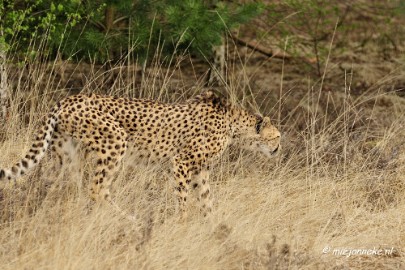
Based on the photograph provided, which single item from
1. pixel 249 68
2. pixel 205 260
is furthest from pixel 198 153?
pixel 249 68

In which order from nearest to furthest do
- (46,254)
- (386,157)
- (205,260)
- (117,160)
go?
1. (46,254)
2. (205,260)
3. (117,160)
4. (386,157)

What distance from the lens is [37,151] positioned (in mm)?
4930

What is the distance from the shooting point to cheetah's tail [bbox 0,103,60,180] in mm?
4719

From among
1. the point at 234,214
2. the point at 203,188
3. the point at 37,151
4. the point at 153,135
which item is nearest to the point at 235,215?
the point at 234,214

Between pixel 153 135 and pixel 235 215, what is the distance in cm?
82

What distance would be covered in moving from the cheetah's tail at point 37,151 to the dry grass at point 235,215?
0.24 ft

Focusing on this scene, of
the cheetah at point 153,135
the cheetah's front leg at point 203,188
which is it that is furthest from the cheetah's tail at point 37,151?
the cheetah's front leg at point 203,188

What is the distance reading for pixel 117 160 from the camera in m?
5.15

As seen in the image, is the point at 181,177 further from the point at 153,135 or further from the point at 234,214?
the point at 234,214

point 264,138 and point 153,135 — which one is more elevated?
point 153,135

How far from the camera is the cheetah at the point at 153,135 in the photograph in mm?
5062

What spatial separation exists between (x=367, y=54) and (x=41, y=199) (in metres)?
7.01

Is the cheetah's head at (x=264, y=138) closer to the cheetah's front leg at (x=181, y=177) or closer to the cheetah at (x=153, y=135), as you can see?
the cheetah at (x=153, y=135)

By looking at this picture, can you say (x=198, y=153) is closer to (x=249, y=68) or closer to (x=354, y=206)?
(x=354, y=206)
